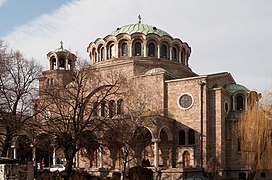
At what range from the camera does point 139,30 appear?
4631 cm

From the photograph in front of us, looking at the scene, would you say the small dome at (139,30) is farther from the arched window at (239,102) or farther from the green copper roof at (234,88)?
the arched window at (239,102)

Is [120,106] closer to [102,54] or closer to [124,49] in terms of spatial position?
[124,49]

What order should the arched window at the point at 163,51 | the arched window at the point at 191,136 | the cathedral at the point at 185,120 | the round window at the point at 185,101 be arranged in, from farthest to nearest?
1. the arched window at the point at 163,51
2. the round window at the point at 185,101
3. the arched window at the point at 191,136
4. the cathedral at the point at 185,120

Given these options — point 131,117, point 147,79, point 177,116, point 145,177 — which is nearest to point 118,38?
point 147,79

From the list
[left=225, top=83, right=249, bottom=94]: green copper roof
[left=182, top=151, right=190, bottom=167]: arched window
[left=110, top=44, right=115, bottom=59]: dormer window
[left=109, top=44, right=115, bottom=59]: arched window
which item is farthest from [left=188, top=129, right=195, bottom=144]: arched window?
[left=109, top=44, right=115, bottom=59]: arched window

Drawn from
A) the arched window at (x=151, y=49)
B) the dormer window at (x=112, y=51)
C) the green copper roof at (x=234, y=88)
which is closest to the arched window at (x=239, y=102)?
the green copper roof at (x=234, y=88)

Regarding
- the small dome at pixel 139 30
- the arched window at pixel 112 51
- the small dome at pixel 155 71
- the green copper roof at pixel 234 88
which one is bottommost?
the green copper roof at pixel 234 88

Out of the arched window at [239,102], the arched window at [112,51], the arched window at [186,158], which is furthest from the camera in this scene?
the arched window at [112,51]

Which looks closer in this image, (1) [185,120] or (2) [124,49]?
(1) [185,120]

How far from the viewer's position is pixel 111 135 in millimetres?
29891

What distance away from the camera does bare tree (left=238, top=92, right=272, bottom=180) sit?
3136cm

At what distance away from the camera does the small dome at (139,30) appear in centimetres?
4609

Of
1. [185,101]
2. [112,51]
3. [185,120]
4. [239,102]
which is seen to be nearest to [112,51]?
[112,51]

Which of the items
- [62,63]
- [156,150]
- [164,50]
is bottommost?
[156,150]
